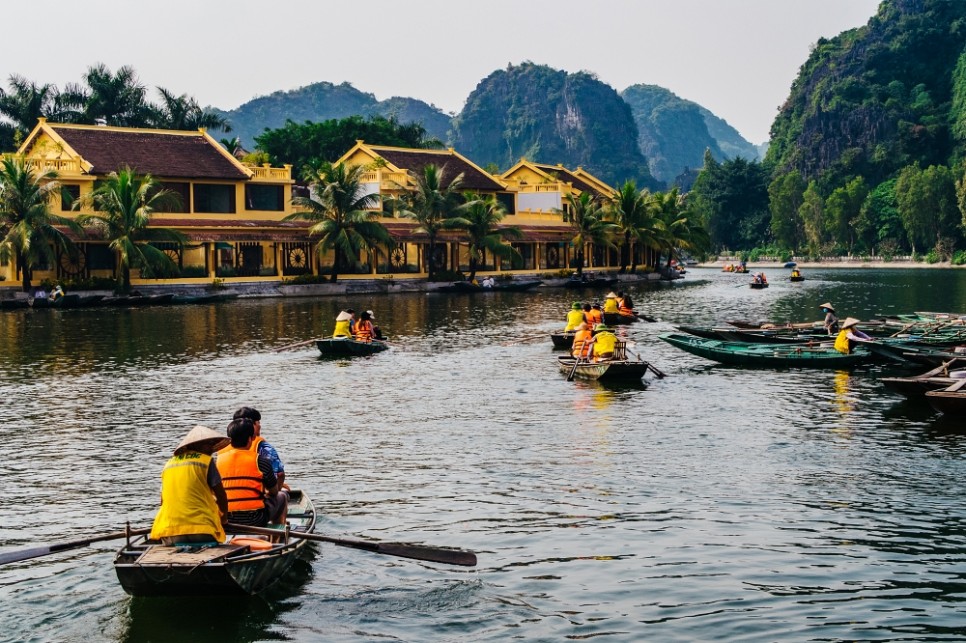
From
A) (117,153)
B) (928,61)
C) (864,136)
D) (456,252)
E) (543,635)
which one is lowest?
(543,635)

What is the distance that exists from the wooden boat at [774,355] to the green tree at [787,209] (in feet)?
349

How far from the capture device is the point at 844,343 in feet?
88.4

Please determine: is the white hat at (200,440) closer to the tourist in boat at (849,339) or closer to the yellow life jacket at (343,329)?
the tourist in boat at (849,339)

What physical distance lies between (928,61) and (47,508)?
571 feet

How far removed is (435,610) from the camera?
10812 millimetres

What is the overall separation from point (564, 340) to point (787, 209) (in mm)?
105466

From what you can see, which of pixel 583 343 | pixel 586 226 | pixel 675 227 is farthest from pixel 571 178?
pixel 583 343

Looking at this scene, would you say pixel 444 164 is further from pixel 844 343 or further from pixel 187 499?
pixel 187 499

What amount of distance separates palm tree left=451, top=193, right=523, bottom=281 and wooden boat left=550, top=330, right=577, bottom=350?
117ft

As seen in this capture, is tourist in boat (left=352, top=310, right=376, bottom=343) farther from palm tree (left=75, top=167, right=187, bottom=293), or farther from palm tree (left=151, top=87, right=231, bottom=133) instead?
palm tree (left=151, top=87, right=231, bottom=133)

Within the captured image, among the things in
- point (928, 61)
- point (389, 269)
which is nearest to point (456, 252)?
point (389, 269)

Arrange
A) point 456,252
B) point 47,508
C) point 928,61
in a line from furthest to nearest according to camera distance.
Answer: point 928,61, point 456,252, point 47,508

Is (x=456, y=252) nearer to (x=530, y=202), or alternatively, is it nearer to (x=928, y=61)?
(x=530, y=202)

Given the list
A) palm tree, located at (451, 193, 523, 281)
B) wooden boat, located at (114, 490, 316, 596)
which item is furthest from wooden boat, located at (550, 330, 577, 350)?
palm tree, located at (451, 193, 523, 281)
